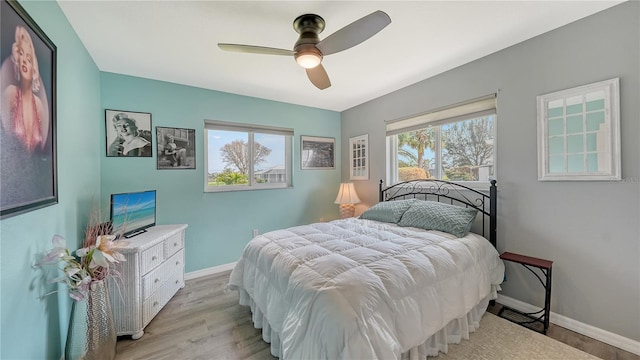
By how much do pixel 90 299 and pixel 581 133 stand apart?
3790 millimetres

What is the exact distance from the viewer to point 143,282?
2.02 meters

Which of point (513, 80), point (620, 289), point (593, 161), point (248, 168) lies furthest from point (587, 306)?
point (248, 168)

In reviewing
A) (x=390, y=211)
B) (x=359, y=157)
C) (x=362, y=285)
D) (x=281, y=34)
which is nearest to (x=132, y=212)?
(x=281, y=34)

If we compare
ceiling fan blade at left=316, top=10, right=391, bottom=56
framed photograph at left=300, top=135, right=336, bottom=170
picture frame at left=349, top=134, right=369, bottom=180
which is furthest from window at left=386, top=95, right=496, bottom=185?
ceiling fan blade at left=316, top=10, right=391, bottom=56

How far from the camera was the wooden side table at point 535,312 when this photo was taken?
6.33 ft

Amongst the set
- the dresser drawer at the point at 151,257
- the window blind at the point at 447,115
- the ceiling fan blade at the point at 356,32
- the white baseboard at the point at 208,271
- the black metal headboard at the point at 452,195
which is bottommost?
the white baseboard at the point at 208,271

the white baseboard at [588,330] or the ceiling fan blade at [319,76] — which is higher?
the ceiling fan blade at [319,76]

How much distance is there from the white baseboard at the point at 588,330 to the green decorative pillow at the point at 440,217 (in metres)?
0.87

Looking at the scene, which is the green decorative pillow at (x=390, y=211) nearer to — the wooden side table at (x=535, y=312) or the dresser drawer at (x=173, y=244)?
the wooden side table at (x=535, y=312)

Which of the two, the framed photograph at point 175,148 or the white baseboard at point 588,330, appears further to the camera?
the framed photograph at point 175,148

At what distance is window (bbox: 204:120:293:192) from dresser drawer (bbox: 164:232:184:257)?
2.61ft

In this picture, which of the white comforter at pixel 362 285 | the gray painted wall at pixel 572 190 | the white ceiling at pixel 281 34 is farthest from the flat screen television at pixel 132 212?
the gray painted wall at pixel 572 190

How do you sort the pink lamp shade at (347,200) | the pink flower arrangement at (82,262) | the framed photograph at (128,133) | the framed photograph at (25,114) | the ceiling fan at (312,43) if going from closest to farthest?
the framed photograph at (25,114), the pink flower arrangement at (82,262), the ceiling fan at (312,43), the framed photograph at (128,133), the pink lamp shade at (347,200)

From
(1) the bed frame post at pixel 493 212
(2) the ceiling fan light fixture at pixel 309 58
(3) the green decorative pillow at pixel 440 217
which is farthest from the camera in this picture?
(1) the bed frame post at pixel 493 212
